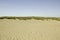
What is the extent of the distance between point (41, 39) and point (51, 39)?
2.47ft

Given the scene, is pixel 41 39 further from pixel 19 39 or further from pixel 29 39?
pixel 19 39

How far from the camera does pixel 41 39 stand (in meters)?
9.48

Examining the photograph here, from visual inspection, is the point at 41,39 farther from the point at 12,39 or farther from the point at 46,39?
the point at 12,39

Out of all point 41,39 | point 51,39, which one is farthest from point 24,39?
point 51,39

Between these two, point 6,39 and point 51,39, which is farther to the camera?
point 51,39

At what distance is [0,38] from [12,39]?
903 mm

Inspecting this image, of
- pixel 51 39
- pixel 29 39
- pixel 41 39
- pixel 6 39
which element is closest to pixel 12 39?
pixel 6 39

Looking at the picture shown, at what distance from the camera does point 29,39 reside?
935cm

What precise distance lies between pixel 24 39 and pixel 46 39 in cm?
159

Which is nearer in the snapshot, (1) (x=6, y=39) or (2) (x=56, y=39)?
(1) (x=6, y=39)

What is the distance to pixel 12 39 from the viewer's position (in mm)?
8984

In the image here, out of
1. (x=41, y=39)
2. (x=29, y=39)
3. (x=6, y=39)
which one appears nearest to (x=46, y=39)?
(x=41, y=39)

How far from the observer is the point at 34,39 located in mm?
9453

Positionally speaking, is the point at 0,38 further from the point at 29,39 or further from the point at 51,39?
the point at 51,39
